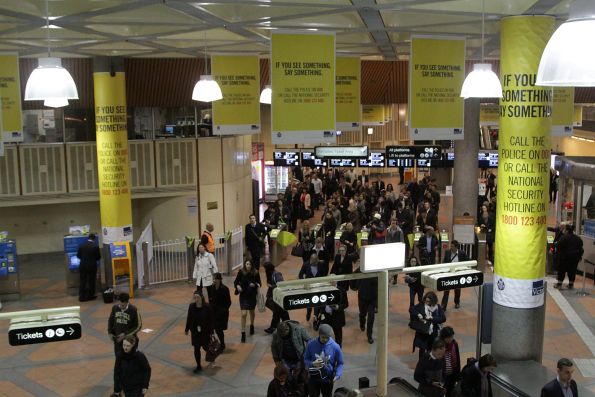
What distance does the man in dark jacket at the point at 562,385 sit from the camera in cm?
730

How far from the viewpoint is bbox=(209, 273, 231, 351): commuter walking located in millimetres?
10992

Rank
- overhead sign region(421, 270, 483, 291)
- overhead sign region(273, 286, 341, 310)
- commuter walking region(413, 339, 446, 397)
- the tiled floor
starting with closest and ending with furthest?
overhead sign region(273, 286, 341, 310) < overhead sign region(421, 270, 483, 291) < commuter walking region(413, 339, 446, 397) < the tiled floor

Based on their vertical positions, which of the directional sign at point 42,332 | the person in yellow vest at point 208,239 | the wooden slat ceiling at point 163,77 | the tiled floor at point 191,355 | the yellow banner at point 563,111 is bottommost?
the tiled floor at point 191,355

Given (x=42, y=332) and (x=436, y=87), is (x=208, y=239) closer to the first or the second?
(x=436, y=87)

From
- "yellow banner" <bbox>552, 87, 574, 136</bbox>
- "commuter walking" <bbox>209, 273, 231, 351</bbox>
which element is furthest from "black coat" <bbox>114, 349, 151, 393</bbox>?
"yellow banner" <bbox>552, 87, 574, 136</bbox>

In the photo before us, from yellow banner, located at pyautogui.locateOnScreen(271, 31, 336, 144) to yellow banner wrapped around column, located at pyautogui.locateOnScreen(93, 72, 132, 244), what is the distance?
6448 millimetres

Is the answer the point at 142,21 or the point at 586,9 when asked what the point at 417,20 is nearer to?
the point at 142,21

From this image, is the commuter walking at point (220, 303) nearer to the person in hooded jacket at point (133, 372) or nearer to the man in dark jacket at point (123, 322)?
the man in dark jacket at point (123, 322)

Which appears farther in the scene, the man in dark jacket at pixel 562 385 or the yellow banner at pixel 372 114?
the yellow banner at pixel 372 114

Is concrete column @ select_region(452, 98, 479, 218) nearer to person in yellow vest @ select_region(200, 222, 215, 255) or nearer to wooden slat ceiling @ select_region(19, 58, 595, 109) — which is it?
wooden slat ceiling @ select_region(19, 58, 595, 109)

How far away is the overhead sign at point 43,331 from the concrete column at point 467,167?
46.0 feet

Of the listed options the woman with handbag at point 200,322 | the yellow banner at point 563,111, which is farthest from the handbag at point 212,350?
the yellow banner at point 563,111

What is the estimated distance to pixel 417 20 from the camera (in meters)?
10.3

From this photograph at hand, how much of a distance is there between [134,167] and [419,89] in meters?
10.5
